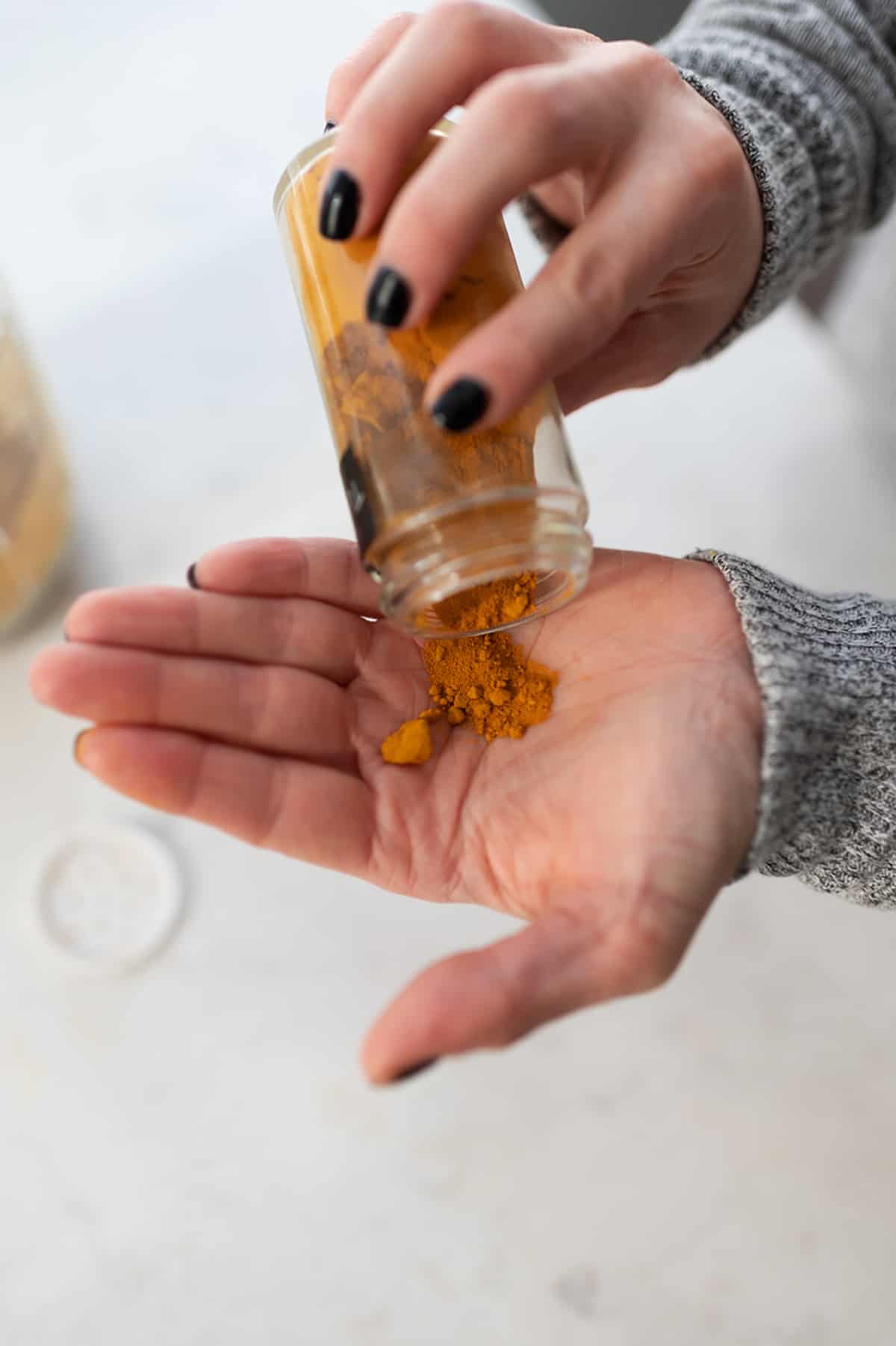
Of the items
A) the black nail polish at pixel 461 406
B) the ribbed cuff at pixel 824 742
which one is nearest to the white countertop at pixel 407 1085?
the ribbed cuff at pixel 824 742

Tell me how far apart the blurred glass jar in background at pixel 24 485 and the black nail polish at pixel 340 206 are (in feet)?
1.54

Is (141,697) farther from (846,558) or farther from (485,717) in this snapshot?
(846,558)

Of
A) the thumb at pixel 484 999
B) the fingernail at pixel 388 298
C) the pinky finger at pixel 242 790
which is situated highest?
the fingernail at pixel 388 298

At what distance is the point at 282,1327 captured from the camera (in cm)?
74

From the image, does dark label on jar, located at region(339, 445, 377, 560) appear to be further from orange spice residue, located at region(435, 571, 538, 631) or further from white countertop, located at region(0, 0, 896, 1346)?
white countertop, located at region(0, 0, 896, 1346)

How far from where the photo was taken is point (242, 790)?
0.54 metres

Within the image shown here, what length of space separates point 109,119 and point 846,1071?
127 cm

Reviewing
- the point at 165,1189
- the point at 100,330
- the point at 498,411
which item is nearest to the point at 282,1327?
the point at 165,1189

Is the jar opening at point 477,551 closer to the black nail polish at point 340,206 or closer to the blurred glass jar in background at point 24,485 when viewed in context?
the black nail polish at point 340,206

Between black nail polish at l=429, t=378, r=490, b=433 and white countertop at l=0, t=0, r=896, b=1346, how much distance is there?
1.66ft

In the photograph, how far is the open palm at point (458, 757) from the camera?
471mm

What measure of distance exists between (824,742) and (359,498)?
0.93 ft

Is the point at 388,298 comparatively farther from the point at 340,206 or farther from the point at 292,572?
the point at 292,572

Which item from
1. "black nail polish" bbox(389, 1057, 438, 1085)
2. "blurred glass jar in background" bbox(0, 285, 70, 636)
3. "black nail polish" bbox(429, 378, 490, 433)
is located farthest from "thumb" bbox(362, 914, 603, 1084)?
"blurred glass jar in background" bbox(0, 285, 70, 636)
